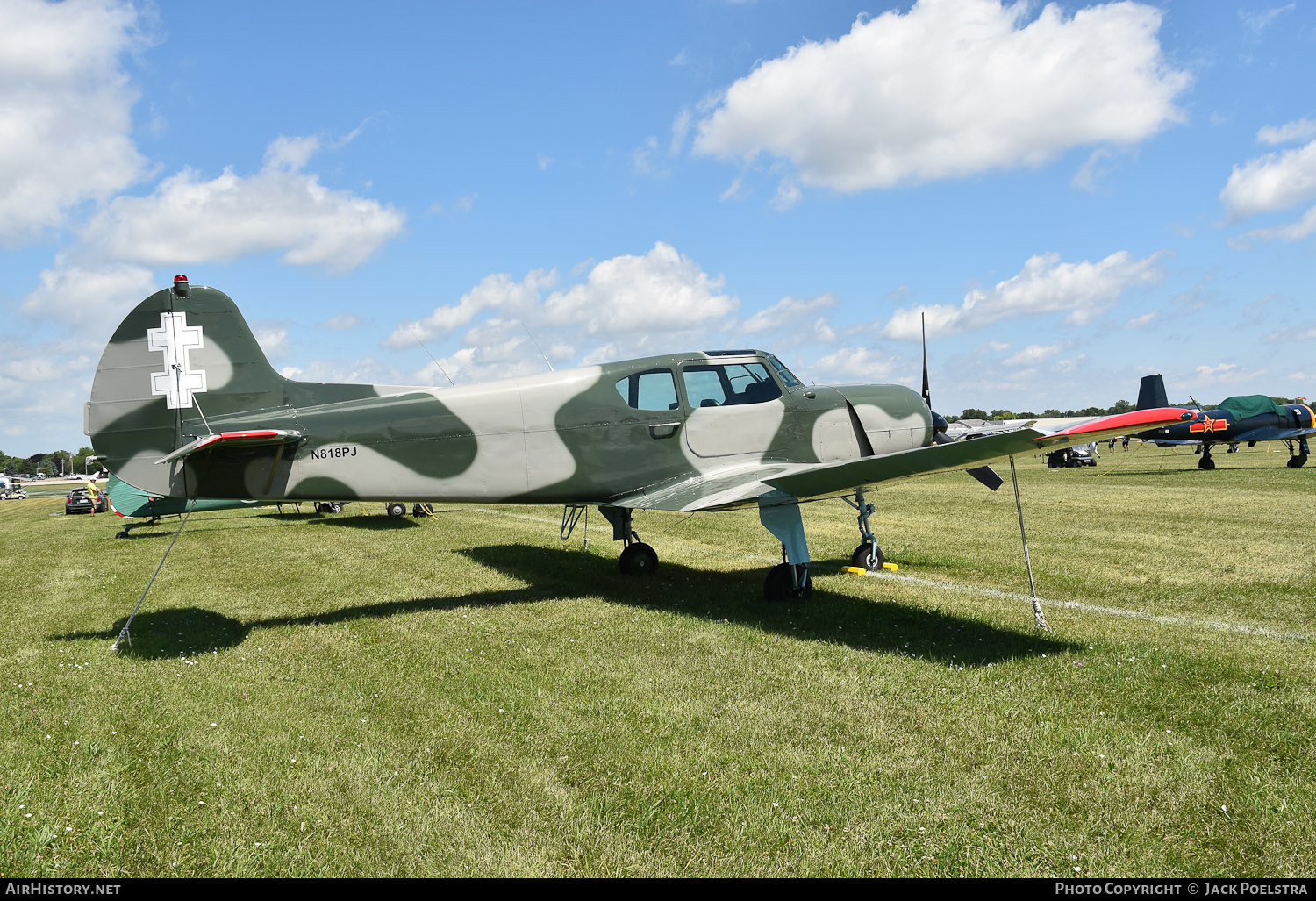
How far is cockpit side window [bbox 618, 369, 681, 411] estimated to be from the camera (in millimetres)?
8636

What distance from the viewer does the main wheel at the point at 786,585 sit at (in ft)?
26.3

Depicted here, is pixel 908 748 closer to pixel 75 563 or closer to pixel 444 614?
pixel 444 614

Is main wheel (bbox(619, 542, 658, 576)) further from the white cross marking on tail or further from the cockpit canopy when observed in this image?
the white cross marking on tail

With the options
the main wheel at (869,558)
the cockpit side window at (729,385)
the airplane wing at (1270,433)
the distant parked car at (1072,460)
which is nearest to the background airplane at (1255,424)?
the airplane wing at (1270,433)

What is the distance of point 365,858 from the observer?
10.4 feet

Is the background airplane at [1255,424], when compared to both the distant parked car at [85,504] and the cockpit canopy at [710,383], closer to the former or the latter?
the cockpit canopy at [710,383]

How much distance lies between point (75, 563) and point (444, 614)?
9.22 metres

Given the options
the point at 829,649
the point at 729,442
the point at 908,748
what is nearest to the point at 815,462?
the point at 729,442

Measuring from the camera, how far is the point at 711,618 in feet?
24.2

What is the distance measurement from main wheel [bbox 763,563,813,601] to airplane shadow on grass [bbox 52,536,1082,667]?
146 mm

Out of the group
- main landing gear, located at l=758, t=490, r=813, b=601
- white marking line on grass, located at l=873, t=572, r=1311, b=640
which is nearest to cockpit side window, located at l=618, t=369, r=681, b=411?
main landing gear, located at l=758, t=490, r=813, b=601

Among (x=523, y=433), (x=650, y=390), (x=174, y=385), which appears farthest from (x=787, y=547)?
(x=174, y=385)

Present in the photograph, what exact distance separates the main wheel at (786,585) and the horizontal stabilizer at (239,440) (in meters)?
5.03

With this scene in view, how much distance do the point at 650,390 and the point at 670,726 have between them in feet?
15.6
